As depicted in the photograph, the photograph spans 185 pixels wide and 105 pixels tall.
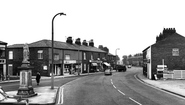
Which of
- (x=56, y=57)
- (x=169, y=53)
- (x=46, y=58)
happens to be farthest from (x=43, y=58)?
(x=169, y=53)

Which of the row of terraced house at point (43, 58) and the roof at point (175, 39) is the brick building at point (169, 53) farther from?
the row of terraced house at point (43, 58)

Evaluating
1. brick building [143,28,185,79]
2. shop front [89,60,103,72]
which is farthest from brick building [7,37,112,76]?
brick building [143,28,185,79]

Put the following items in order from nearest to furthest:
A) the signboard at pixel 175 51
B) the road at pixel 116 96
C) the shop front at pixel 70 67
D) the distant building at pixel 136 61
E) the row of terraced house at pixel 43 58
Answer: the road at pixel 116 96 → the signboard at pixel 175 51 → the row of terraced house at pixel 43 58 → the shop front at pixel 70 67 → the distant building at pixel 136 61

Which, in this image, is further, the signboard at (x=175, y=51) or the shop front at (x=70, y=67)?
the shop front at (x=70, y=67)

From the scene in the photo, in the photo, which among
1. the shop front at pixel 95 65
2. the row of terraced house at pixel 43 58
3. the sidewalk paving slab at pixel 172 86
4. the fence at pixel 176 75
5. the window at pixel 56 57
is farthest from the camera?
the shop front at pixel 95 65

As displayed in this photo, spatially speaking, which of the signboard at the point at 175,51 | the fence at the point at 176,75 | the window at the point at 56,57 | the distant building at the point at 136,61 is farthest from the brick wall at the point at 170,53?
the distant building at the point at 136,61

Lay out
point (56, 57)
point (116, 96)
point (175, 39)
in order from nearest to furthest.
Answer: point (116, 96) → point (175, 39) → point (56, 57)

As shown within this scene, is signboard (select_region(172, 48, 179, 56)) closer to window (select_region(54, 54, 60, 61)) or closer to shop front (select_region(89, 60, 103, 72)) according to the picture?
window (select_region(54, 54, 60, 61))

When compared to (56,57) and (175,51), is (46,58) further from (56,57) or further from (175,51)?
(175,51)

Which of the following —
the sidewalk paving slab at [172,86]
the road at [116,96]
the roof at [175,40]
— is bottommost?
the sidewalk paving slab at [172,86]

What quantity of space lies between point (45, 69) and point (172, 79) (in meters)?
24.4

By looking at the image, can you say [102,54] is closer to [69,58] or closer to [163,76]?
[69,58]

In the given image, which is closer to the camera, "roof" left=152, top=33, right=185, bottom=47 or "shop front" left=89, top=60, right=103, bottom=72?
"roof" left=152, top=33, right=185, bottom=47

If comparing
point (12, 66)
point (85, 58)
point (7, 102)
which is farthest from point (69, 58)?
point (7, 102)
